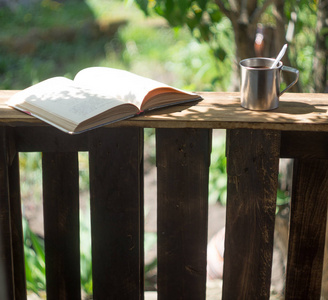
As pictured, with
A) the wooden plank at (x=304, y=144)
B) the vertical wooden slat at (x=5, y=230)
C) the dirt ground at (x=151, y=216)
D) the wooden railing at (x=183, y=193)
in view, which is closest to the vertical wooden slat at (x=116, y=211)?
the wooden railing at (x=183, y=193)

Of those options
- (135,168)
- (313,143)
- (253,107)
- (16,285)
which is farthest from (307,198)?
(16,285)

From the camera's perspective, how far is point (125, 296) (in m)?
1.98

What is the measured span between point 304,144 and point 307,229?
0.31 m

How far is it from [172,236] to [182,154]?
11.0 inches

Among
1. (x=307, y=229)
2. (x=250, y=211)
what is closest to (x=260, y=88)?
(x=250, y=211)

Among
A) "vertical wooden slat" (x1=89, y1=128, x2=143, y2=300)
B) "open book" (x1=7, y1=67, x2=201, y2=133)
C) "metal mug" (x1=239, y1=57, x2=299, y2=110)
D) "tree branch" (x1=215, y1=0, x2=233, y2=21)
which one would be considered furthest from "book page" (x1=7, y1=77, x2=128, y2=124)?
"tree branch" (x1=215, y1=0, x2=233, y2=21)

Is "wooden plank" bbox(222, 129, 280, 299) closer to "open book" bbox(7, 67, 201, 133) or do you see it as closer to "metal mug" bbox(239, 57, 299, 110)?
"metal mug" bbox(239, 57, 299, 110)

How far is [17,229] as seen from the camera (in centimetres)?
208

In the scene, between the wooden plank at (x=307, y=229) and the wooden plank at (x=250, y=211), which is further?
the wooden plank at (x=307, y=229)

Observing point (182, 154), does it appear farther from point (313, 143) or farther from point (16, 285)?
point (16, 285)

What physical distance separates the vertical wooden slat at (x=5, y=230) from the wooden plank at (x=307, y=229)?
89cm

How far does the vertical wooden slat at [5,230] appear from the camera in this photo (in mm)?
1838

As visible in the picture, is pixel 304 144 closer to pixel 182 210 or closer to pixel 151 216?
pixel 182 210

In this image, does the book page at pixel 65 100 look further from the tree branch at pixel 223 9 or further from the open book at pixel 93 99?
the tree branch at pixel 223 9
